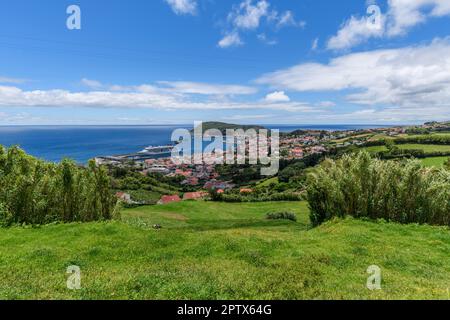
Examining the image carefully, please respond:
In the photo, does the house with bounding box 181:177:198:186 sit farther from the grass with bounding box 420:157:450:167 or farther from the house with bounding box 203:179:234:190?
the grass with bounding box 420:157:450:167

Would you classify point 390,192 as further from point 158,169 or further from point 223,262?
point 158,169

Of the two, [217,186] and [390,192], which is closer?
[390,192]

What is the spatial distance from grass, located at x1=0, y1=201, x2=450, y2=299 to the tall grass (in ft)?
5.27

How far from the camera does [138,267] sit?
33.2ft

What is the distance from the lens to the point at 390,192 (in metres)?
16.9

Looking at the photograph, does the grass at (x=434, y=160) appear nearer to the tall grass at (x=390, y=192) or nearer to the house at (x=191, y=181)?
the tall grass at (x=390, y=192)

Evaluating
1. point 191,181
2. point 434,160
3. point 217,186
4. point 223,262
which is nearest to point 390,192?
point 223,262

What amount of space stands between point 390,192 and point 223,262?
36.5 feet

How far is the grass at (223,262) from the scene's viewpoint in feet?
23.7

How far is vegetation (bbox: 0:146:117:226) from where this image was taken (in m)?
16.4

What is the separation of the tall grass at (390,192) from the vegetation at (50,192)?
13432mm

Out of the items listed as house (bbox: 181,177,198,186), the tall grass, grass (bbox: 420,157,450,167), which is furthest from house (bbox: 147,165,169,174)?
the tall grass

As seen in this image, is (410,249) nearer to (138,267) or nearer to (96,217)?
(138,267)

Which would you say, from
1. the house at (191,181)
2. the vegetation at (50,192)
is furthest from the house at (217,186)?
the vegetation at (50,192)
